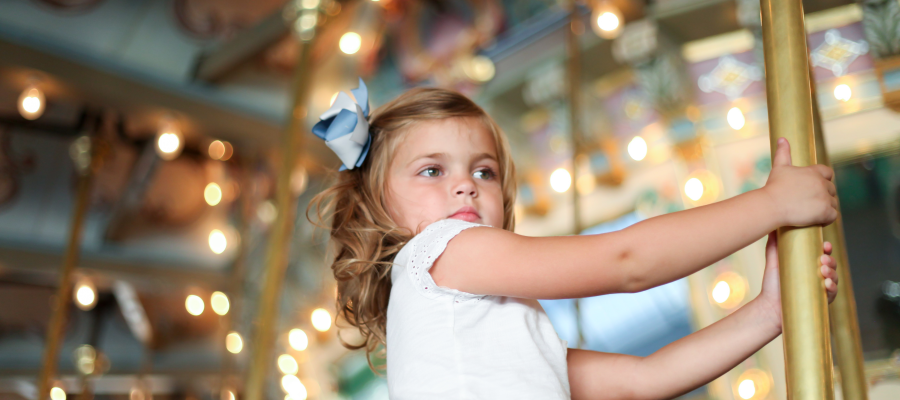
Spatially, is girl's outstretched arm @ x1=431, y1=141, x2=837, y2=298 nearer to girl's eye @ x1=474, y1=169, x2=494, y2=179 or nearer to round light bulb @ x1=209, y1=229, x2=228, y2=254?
girl's eye @ x1=474, y1=169, x2=494, y2=179

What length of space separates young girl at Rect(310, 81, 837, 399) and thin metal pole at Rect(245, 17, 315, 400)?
71 centimetres

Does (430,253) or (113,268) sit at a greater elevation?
(113,268)

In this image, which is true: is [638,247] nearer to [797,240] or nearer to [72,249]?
[797,240]

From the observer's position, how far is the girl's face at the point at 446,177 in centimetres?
94

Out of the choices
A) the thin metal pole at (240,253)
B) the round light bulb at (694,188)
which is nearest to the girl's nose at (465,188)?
the round light bulb at (694,188)

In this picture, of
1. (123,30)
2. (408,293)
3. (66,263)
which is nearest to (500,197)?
(408,293)

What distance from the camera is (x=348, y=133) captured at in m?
1.06

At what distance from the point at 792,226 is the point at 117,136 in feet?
13.5

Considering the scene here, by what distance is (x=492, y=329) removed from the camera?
32.9 inches

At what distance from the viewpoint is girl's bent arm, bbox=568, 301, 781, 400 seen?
79 cm

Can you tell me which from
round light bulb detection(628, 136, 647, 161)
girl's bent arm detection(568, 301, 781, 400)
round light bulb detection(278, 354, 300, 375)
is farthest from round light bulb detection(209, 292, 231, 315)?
girl's bent arm detection(568, 301, 781, 400)

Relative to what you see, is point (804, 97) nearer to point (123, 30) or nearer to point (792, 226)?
point (792, 226)

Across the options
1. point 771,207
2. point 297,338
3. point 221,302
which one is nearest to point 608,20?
point 771,207

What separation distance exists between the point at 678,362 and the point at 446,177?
1.37ft
